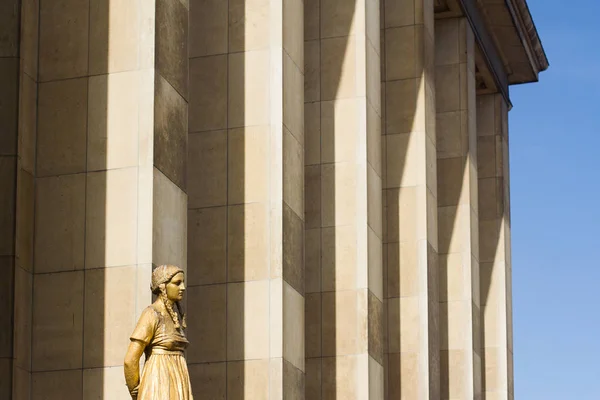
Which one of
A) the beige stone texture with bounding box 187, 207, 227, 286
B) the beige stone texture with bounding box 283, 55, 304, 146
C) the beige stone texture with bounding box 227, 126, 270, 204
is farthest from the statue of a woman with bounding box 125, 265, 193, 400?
the beige stone texture with bounding box 283, 55, 304, 146

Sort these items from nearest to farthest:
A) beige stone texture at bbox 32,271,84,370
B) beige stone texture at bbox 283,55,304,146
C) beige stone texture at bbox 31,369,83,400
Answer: beige stone texture at bbox 31,369,83,400 → beige stone texture at bbox 32,271,84,370 → beige stone texture at bbox 283,55,304,146

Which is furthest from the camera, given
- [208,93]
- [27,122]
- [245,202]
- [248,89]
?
[208,93]

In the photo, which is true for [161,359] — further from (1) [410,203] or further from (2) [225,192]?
(1) [410,203]

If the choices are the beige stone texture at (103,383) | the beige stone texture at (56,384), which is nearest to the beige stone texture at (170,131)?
the beige stone texture at (103,383)

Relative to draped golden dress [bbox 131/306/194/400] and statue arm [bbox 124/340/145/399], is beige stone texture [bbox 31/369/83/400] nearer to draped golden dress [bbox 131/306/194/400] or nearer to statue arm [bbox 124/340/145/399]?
draped golden dress [bbox 131/306/194/400]

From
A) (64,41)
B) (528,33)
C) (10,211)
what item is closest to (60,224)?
(10,211)

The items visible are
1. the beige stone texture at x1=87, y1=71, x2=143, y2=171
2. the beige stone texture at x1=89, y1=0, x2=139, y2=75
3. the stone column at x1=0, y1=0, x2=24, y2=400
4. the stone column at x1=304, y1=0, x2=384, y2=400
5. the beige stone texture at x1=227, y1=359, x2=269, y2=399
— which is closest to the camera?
the stone column at x1=0, y1=0, x2=24, y2=400

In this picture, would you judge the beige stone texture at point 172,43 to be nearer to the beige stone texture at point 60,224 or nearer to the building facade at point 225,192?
the building facade at point 225,192

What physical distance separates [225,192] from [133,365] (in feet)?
33.9

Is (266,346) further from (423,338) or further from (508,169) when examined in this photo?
(508,169)

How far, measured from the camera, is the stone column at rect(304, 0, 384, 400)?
3278 centimetres

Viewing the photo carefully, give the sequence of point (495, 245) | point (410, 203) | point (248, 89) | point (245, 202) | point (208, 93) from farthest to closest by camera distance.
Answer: point (495, 245)
point (410, 203)
point (208, 93)
point (248, 89)
point (245, 202)

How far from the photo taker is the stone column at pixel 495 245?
50.1 metres

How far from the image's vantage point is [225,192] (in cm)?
2845
